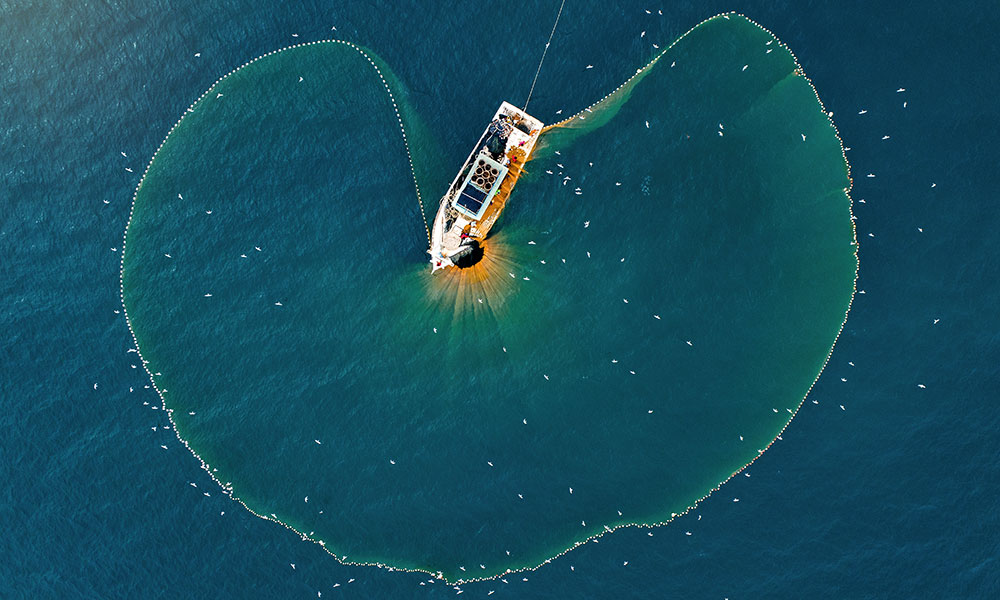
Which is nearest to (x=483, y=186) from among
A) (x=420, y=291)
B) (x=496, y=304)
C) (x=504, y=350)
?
(x=496, y=304)

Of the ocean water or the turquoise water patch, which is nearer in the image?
the turquoise water patch

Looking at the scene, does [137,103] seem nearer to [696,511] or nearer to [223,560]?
[223,560]

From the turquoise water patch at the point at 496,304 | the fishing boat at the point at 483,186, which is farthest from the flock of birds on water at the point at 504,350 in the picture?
the fishing boat at the point at 483,186

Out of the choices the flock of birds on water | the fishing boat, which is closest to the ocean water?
the flock of birds on water

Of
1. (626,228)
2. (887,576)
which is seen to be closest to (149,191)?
(626,228)

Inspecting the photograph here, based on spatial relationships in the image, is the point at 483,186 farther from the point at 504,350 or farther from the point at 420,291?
the point at 504,350

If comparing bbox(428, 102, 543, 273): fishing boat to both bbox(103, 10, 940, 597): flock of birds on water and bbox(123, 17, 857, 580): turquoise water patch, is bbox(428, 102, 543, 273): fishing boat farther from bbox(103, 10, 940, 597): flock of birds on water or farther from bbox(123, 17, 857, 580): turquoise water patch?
bbox(103, 10, 940, 597): flock of birds on water

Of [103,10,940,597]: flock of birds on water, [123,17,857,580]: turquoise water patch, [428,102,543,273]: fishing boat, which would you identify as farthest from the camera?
[103,10,940,597]: flock of birds on water

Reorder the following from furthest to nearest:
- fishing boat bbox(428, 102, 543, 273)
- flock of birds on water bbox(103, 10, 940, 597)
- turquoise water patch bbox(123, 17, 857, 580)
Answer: flock of birds on water bbox(103, 10, 940, 597), turquoise water patch bbox(123, 17, 857, 580), fishing boat bbox(428, 102, 543, 273)
